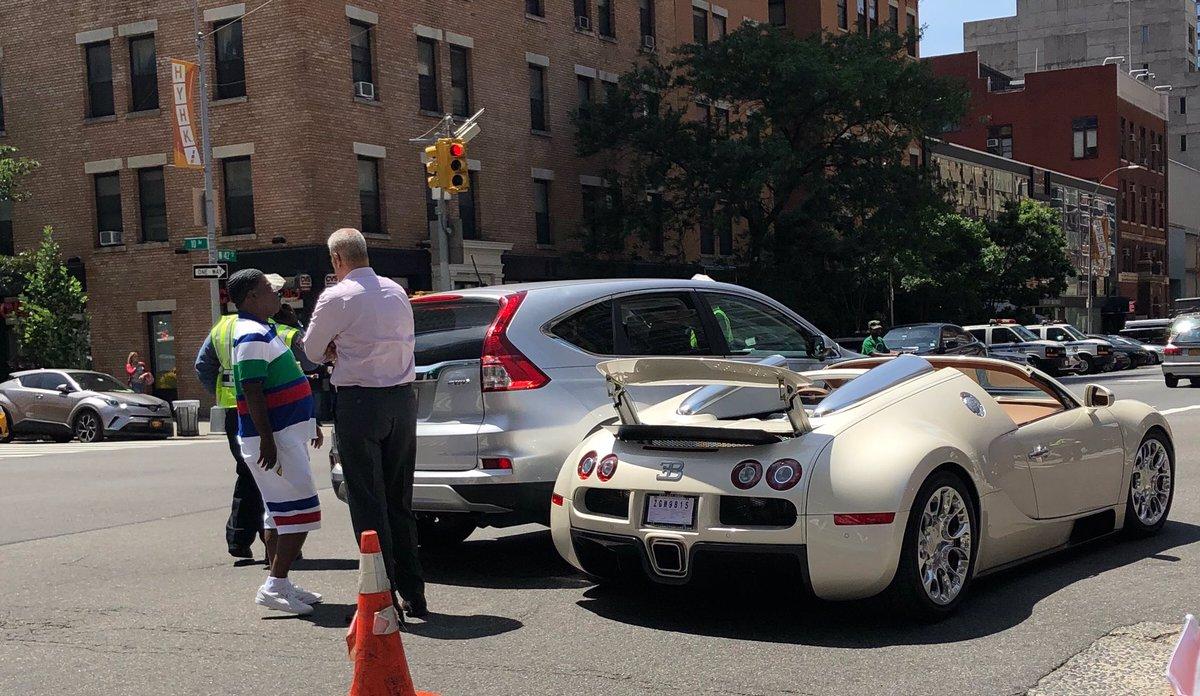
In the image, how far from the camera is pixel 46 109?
33.2 metres

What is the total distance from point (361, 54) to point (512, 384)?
25.2 m

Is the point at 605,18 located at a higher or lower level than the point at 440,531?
higher

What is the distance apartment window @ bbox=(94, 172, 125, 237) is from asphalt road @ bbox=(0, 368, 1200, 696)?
81.0ft

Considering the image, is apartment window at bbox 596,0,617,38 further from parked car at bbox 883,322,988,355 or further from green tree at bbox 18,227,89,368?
green tree at bbox 18,227,89,368

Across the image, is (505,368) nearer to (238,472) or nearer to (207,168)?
(238,472)

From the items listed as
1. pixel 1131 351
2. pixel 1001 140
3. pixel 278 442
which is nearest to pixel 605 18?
pixel 1131 351

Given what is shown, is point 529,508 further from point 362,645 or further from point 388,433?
point 362,645

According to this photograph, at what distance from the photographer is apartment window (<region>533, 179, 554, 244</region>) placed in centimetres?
3653

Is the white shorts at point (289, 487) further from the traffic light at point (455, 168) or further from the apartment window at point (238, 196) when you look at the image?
the apartment window at point (238, 196)

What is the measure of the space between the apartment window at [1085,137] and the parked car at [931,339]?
56.9m

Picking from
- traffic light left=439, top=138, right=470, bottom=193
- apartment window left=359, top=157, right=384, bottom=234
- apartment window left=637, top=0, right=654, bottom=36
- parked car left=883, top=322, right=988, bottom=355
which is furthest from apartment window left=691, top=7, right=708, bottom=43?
traffic light left=439, top=138, right=470, bottom=193

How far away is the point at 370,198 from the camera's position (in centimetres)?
3148

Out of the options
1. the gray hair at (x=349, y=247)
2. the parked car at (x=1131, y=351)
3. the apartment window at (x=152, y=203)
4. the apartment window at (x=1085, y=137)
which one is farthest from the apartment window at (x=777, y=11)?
the gray hair at (x=349, y=247)

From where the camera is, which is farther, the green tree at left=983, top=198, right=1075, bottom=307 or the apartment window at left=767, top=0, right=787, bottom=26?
the green tree at left=983, top=198, right=1075, bottom=307
